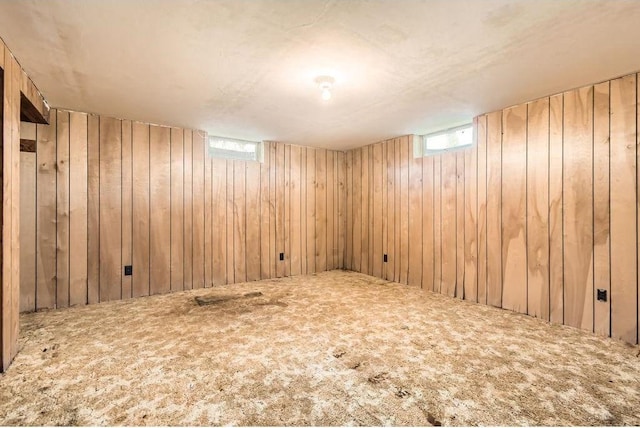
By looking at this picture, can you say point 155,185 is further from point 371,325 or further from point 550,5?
point 550,5

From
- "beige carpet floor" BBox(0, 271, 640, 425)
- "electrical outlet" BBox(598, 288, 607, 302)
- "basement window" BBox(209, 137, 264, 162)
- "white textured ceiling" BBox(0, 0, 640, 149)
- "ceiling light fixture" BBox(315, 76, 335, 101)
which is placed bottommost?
"beige carpet floor" BBox(0, 271, 640, 425)

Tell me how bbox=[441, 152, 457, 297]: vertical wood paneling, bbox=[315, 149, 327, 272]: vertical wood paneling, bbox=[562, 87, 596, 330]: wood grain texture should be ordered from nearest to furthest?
1. bbox=[562, 87, 596, 330]: wood grain texture
2. bbox=[441, 152, 457, 297]: vertical wood paneling
3. bbox=[315, 149, 327, 272]: vertical wood paneling

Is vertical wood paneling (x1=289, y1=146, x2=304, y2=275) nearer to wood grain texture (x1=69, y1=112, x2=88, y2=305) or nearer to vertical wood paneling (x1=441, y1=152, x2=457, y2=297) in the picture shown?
vertical wood paneling (x1=441, y1=152, x2=457, y2=297)

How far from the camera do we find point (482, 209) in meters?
3.31

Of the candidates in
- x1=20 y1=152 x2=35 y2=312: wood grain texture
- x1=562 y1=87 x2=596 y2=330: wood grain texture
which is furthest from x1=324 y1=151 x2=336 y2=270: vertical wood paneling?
x1=20 y1=152 x2=35 y2=312: wood grain texture

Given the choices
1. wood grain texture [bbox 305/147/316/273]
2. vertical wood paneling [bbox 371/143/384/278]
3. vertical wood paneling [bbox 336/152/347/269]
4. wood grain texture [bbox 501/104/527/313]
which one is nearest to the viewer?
wood grain texture [bbox 501/104/527/313]

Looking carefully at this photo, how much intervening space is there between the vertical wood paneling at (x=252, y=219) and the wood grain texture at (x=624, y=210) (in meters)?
3.81

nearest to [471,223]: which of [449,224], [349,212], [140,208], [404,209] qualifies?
[449,224]

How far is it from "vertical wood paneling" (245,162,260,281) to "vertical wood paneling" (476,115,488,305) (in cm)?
288

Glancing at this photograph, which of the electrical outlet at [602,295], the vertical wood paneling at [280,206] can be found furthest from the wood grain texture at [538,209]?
the vertical wood paneling at [280,206]

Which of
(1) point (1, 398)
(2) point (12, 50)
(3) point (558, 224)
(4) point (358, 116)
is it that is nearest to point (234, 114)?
(4) point (358, 116)

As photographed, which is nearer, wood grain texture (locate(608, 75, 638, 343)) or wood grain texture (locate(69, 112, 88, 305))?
wood grain texture (locate(608, 75, 638, 343))

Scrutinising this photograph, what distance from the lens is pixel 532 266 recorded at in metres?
2.89

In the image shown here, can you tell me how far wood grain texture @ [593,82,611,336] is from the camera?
2.43 metres
